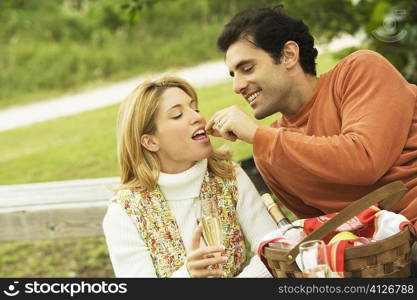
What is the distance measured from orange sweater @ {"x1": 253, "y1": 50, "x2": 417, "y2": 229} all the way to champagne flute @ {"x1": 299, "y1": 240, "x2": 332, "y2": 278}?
431mm

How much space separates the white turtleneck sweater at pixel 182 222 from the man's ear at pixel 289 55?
503 millimetres

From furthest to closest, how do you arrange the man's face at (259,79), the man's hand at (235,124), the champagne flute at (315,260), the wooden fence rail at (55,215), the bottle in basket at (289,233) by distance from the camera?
the wooden fence rail at (55,215), the man's face at (259,79), the man's hand at (235,124), the bottle in basket at (289,233), the champagne flute at (315,260)

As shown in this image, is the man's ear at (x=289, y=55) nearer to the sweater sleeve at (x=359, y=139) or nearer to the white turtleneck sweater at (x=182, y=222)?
the sweater sleeve at (x=359, y=139)

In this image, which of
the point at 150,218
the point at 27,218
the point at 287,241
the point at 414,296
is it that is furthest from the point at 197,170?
the point at 27,218

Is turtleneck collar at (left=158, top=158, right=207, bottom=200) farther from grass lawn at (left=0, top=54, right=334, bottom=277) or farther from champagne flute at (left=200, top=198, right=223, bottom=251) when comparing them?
grass lawn at (left=0, top=54, right=334, bottom=277)

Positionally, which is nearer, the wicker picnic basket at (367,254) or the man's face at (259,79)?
the wicker picnic basket at (367,254)

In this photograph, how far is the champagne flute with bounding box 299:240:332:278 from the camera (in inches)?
81.1

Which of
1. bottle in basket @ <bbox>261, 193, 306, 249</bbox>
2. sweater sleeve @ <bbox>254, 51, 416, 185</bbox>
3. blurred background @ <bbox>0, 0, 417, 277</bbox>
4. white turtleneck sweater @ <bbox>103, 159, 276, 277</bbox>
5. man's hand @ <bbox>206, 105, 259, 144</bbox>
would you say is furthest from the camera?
blurred background @ <bbox>0, 0, 417, 277</bbox>

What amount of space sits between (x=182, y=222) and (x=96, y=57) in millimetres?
9245

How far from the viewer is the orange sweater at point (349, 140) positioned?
2.40 metres

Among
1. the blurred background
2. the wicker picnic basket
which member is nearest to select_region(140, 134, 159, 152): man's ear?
the wicker picnic basket

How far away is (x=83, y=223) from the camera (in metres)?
3.72

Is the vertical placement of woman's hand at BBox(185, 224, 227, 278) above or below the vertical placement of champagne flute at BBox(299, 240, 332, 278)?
above

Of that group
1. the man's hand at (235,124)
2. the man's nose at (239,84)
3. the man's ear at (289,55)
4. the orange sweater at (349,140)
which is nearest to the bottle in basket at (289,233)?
the orange sweater at (349,140)
